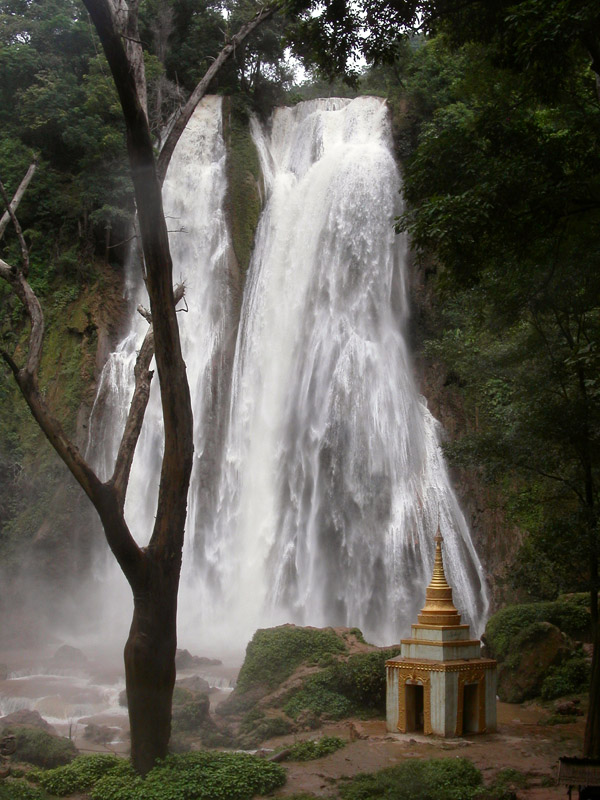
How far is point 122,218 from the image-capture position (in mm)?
28469

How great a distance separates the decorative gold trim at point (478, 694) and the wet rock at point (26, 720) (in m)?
5.71

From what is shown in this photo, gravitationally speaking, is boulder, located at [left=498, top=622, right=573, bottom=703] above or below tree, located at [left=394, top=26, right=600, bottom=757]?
below

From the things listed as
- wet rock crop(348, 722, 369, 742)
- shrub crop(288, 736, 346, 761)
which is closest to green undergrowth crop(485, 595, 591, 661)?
wet rock crop(348, 722, 369, 742)

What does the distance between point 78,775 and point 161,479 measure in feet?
11.0

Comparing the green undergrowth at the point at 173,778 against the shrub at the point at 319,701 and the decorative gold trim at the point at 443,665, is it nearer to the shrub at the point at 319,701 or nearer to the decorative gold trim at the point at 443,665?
the decorative gold trim at the point at 443,665

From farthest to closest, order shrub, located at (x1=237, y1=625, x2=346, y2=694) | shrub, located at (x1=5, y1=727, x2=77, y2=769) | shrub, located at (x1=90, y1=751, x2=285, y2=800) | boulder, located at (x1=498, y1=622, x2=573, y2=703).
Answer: shrub, located at (x1=237, y1=625, x2=346, y2=694)
boulder, located at (x1=498, y1=622, x2=573, y2=703)
shrub, located at (x1=5, y1=727, x2=77, y2=769)
shrub, located at (x1=90, y1=751, x2=285, y2=800)

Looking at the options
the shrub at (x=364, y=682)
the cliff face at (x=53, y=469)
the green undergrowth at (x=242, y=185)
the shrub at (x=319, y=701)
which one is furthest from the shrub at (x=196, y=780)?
the green undergrowth at (x=242, y=185)

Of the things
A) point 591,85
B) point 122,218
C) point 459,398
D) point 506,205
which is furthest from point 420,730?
point 122,218

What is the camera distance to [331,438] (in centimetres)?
2191

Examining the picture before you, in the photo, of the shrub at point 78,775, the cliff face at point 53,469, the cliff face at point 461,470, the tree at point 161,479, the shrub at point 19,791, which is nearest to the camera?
the shrub at point 19,791

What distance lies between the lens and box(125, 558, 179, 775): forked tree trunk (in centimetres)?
832

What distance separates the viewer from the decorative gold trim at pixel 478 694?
11.2 meters

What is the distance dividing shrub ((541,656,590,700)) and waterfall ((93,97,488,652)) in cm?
570

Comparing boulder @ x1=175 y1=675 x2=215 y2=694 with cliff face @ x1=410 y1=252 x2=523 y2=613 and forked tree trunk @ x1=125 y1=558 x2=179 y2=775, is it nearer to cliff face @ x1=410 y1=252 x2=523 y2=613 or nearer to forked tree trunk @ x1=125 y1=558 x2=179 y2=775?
forked tree trunk @ x1=125 y1=558 x2=179 y2=775
